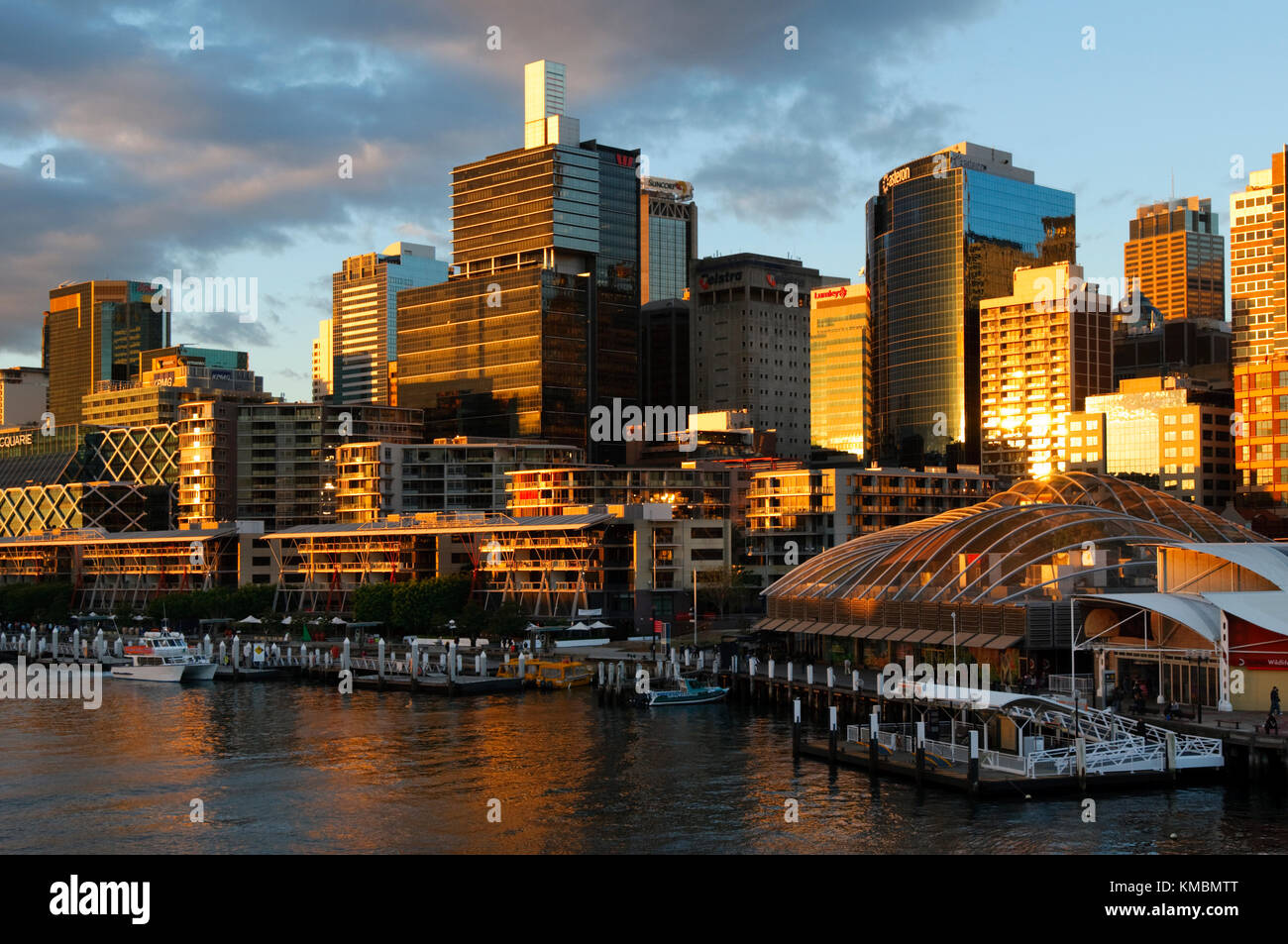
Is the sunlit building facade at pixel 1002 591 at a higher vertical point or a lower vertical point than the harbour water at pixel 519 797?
higher

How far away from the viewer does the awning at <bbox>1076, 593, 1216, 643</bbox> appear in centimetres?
6588

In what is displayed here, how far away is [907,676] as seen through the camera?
77812mm

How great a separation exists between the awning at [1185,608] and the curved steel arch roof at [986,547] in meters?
9.65

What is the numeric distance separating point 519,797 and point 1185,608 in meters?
31.9

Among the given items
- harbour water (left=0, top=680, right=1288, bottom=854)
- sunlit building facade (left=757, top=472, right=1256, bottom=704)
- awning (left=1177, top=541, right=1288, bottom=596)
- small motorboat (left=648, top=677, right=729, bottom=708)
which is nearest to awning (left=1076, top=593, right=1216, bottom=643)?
sunlit building facade (left=757, top=472, right=1256, bottom=704)

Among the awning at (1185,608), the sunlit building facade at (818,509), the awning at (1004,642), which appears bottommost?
the awning at (1004,642)

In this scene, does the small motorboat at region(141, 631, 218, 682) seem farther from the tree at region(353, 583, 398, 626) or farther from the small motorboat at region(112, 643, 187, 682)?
the tree at region(353, 583, 398, 626)

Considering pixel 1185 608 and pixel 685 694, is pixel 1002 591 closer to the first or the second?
pixel 1185 608

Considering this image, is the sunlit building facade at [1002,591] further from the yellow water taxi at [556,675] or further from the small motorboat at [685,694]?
the yellow water taxi at [556,675]

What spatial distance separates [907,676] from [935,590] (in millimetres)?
7723

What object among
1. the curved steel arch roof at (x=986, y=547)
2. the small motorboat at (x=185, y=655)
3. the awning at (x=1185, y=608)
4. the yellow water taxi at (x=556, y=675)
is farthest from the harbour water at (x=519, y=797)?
the small motorboat at (x=185, y=655)

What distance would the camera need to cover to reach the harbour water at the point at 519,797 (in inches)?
1982
